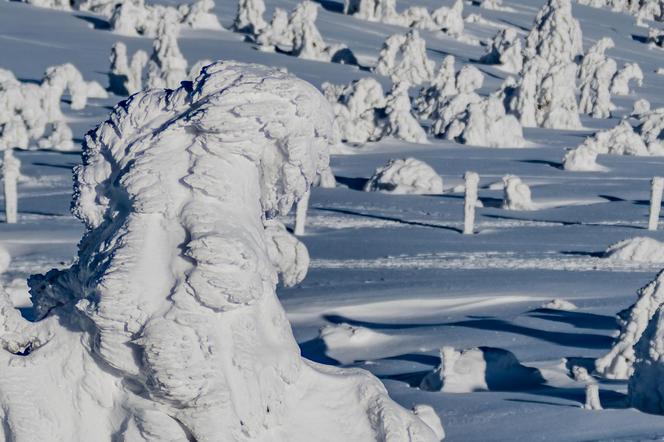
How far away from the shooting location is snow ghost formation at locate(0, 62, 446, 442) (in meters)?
3.19

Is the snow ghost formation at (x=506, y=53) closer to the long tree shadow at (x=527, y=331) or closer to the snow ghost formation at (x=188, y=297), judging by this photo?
the long tree shadow at (x=527, y=331)

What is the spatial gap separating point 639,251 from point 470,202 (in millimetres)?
2457

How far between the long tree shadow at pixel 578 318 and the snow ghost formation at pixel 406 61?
75.2ft

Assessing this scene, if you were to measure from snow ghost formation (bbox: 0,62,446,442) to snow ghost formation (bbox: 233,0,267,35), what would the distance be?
3315cm

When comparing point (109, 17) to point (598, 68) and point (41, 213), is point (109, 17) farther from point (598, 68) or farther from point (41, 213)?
point (41, 213)

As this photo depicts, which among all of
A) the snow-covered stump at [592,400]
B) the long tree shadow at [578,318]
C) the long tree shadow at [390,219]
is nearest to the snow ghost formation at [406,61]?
the long tree shadow at [390,219]

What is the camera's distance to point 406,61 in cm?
3300

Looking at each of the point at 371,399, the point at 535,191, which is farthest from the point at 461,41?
the point at 371,399

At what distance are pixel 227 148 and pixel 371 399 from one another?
69cm

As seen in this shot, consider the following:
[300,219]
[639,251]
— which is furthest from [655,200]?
[300,219]

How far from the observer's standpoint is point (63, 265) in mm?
11805

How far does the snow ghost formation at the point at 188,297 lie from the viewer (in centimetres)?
319

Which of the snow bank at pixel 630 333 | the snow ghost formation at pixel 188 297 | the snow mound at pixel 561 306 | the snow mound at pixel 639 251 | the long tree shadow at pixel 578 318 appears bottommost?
the snow mound at pixel 639 251

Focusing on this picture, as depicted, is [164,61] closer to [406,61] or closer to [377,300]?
[406,61]
